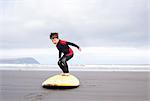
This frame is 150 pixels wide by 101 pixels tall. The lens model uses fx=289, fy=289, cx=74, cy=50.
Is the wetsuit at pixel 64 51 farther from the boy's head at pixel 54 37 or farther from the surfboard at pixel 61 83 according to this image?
the surfboard at pixel 61 83

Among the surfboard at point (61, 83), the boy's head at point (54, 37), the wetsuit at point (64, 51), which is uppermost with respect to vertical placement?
the boy's head at point (54, 37)

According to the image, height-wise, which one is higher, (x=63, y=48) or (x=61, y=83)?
(x=63, y=48)

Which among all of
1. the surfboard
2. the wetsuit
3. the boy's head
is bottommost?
the surfboard

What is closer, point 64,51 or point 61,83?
point 61,83

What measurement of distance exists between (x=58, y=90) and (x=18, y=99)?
99 cm

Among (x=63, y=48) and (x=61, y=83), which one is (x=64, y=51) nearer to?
(x=63, y=48)

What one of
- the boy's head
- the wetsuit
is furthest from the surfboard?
the boy's head

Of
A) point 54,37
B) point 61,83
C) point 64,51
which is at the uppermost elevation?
point 54,37

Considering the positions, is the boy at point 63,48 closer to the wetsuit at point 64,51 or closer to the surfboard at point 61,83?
the wetsuit at point 64,51

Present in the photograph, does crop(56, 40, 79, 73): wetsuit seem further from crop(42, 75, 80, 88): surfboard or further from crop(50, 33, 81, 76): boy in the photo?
crop(42, 75, 80, 88): surfboard

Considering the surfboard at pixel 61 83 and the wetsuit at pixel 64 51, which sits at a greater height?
the wetsuit at pixel 64 51

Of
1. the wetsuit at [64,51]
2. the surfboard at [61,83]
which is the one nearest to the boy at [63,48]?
the wetsuit at [64,51]

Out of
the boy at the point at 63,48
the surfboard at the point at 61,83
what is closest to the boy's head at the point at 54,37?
the boy at the point at 63,48

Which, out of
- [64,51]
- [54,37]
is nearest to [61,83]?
[64,51]
